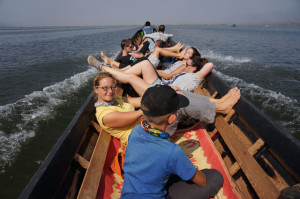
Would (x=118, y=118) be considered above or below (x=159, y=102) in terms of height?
below

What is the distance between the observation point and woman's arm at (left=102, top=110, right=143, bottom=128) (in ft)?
7.15

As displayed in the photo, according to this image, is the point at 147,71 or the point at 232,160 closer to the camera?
the point at 232,160

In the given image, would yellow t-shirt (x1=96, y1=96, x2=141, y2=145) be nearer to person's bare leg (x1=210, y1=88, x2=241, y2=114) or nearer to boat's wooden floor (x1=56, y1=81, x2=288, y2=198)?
boat's wooden floor (x1=56, y1=81, x2=288, y2=198)

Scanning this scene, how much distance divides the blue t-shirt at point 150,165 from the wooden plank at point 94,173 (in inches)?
17.7

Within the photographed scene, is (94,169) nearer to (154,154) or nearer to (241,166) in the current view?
(154,154)

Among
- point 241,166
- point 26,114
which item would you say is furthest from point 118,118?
point 26,114

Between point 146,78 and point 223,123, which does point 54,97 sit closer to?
point 146,78

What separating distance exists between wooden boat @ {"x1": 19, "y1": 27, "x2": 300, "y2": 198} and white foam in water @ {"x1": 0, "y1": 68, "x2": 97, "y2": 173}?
129 inches

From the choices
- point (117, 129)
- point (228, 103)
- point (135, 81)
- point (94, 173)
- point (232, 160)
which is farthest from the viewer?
point (135, 81)

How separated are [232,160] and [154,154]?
185 cm

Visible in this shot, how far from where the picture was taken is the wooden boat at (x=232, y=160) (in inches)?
61.4

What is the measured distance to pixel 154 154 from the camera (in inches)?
49.2

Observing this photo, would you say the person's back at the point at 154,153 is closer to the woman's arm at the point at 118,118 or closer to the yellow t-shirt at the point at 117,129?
the woman's arm at the point at 118,118

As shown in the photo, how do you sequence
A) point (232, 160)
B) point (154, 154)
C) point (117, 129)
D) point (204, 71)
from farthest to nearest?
point (204, 71)
point (232, 160)
point (117, 129)
point (154, 154)
